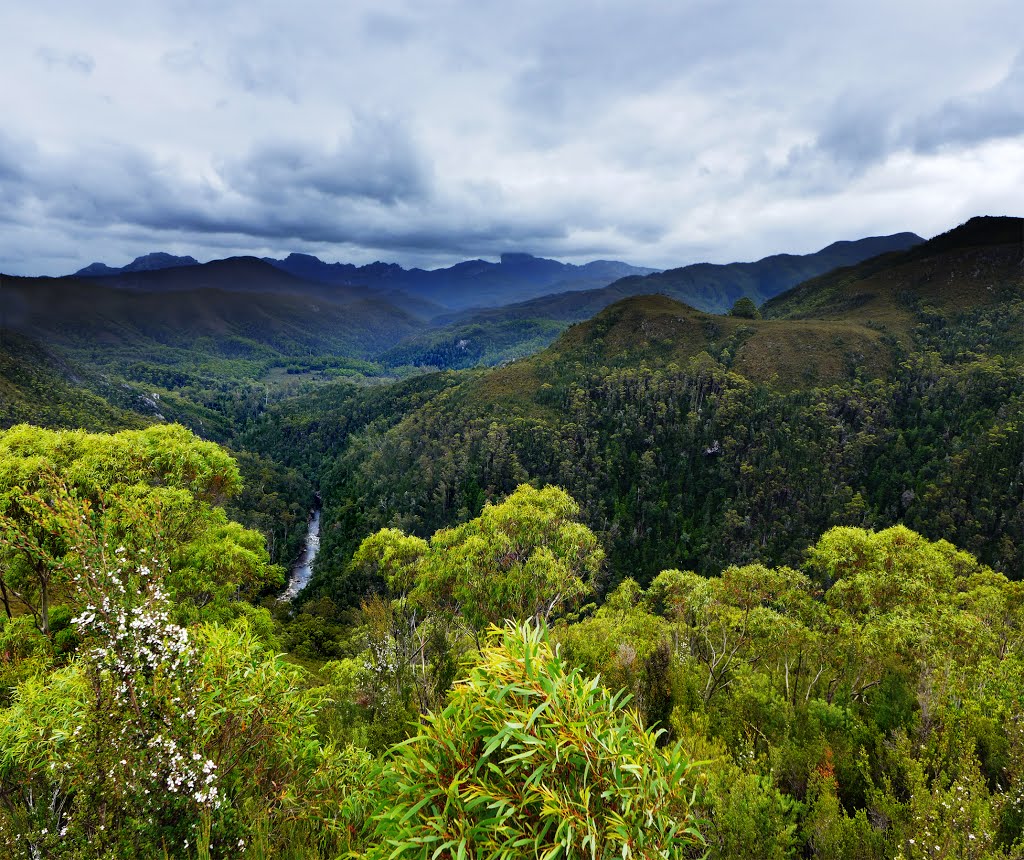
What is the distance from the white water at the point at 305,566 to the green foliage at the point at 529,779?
133m

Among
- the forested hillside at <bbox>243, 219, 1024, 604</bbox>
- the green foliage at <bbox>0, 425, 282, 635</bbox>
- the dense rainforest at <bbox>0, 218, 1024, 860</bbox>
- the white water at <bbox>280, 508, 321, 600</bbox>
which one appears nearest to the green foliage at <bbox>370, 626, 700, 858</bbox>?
the dense rainforest at <bbox>0, 218, 1024, 860</bbox>

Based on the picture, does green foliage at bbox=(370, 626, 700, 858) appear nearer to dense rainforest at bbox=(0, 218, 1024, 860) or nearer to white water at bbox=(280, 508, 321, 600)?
dense rainforest at bbox=(0, 218, 1024, 860)

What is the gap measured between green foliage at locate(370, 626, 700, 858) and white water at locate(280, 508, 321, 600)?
13255cm

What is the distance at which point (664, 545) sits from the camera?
141000mm

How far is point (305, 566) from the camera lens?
147625mm

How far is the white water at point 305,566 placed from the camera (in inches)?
5143

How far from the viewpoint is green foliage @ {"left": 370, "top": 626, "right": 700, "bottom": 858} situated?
5.22 metres

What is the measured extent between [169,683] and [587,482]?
479ft

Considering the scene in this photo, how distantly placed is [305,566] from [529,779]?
159924 millimetres

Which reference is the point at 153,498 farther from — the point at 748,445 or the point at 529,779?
the point at 748,445

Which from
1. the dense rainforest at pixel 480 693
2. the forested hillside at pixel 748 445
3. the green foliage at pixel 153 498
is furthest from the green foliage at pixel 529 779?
the forested hillside at pixel 748 445

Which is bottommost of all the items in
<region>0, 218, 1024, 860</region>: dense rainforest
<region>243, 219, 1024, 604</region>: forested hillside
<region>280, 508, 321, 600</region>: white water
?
<region>280, 508, 321, 600</region>: white water

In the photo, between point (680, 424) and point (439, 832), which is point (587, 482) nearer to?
point (680, 424)

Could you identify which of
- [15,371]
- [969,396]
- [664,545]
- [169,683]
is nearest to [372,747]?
[169,683]
